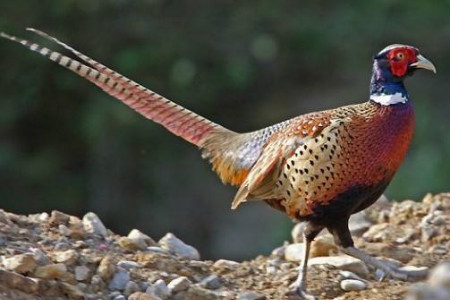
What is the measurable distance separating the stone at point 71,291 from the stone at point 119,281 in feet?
0.71

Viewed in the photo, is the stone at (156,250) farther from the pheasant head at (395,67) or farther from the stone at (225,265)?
the pheasant head at (395,67)

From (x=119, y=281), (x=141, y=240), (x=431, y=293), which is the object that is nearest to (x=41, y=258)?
(x=119, y=281)

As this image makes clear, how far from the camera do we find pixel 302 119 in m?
5.71

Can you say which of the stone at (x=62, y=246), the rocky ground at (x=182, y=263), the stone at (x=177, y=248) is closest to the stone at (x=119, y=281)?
the rocky ground at (x=182, y=263)

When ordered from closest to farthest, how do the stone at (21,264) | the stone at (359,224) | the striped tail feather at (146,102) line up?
the stone at (21,264)
the striped tail feather at (146,102)
the stone at (359,224)

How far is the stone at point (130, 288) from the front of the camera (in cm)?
507

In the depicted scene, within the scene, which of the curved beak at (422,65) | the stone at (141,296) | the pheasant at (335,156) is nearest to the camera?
the stone at (141,296)

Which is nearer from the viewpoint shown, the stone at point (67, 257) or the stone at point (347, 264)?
the stone at point (67, 257)

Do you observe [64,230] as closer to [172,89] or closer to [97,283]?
[97,283]

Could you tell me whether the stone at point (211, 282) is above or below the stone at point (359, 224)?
below

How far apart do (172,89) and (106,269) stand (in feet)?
18.9

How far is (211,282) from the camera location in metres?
5.40

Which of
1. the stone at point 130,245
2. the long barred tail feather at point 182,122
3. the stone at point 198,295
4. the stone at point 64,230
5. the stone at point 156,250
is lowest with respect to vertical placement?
the stone at point 198,295

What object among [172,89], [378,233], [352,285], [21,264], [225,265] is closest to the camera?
[21,264]
